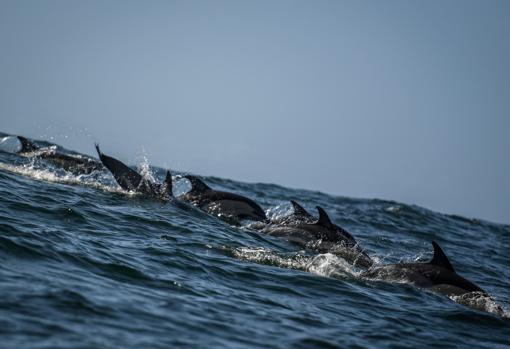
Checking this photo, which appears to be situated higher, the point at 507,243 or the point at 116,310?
the point at 507,243

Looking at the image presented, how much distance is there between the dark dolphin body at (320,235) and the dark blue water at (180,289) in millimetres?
525

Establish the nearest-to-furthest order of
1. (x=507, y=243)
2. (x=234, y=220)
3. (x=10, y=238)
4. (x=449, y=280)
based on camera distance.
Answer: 1. (x=10, y=238)
2. (x=449, y=280)
3. (x=234, y=220)
4. (x=507, y=243)

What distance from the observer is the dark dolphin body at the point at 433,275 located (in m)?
13.1

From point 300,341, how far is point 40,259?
3.89 meters

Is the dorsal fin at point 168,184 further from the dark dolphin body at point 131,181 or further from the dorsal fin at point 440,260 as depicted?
the dorsal fin at point 440,260

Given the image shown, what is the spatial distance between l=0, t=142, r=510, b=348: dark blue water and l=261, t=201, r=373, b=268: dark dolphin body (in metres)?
0.52

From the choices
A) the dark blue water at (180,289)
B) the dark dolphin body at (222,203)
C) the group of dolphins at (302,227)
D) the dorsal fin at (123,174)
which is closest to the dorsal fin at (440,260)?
the group of dolphins at (302,227)

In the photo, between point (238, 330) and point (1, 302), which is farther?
point (238, 330)

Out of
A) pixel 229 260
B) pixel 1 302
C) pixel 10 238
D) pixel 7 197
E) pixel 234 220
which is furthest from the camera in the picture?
pixel 234 220

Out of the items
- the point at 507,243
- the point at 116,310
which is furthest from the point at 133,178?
the point at 507,243

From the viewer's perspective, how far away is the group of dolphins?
13.4 m

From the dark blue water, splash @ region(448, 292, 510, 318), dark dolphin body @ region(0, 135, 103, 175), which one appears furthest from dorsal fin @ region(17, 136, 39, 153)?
splash @ region(448, 292, 510, 318)

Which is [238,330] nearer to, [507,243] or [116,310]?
[116,310]

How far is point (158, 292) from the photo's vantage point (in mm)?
9367
